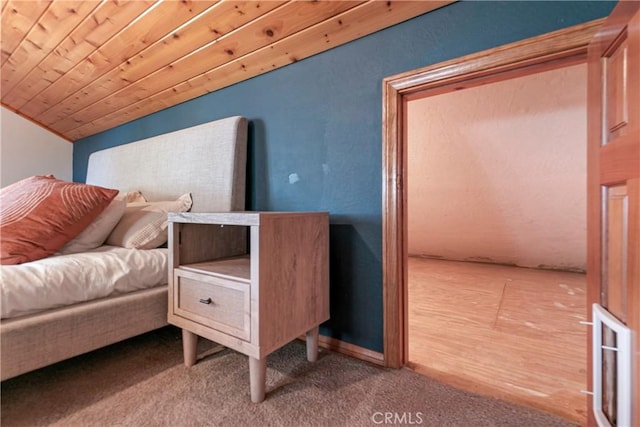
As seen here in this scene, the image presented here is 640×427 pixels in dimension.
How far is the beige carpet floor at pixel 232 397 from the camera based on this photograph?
97 centimetres

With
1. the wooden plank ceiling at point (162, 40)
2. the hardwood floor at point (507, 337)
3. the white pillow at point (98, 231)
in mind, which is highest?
the wooden plank ceiling at point (162, 40)

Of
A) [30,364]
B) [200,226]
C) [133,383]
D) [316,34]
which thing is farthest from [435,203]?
[30,364]

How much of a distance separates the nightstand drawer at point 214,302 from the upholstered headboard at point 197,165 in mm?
556

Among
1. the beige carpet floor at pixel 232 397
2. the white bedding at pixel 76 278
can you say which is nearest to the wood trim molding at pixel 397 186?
the beige carpet floor at pixel 232 397

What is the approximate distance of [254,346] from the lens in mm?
1008

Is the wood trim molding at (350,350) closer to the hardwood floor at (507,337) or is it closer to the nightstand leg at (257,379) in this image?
the hardwood floor at (507,337)

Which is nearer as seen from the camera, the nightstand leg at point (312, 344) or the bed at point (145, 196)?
the bed at point (145, 196)

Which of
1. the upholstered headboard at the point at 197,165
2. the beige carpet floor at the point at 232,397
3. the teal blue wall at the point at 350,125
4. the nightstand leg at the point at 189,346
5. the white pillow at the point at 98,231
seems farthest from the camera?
the upholstered headboard at the point at 197,165

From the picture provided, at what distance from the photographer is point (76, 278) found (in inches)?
43.7

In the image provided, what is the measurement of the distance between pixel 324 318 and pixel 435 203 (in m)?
2.69

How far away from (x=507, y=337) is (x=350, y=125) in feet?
4.98

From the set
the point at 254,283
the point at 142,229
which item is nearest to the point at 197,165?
the point at 142,229

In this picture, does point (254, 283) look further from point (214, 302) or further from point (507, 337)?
point (507, 337)

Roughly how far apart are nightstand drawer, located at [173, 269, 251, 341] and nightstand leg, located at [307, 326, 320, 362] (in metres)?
0.41
